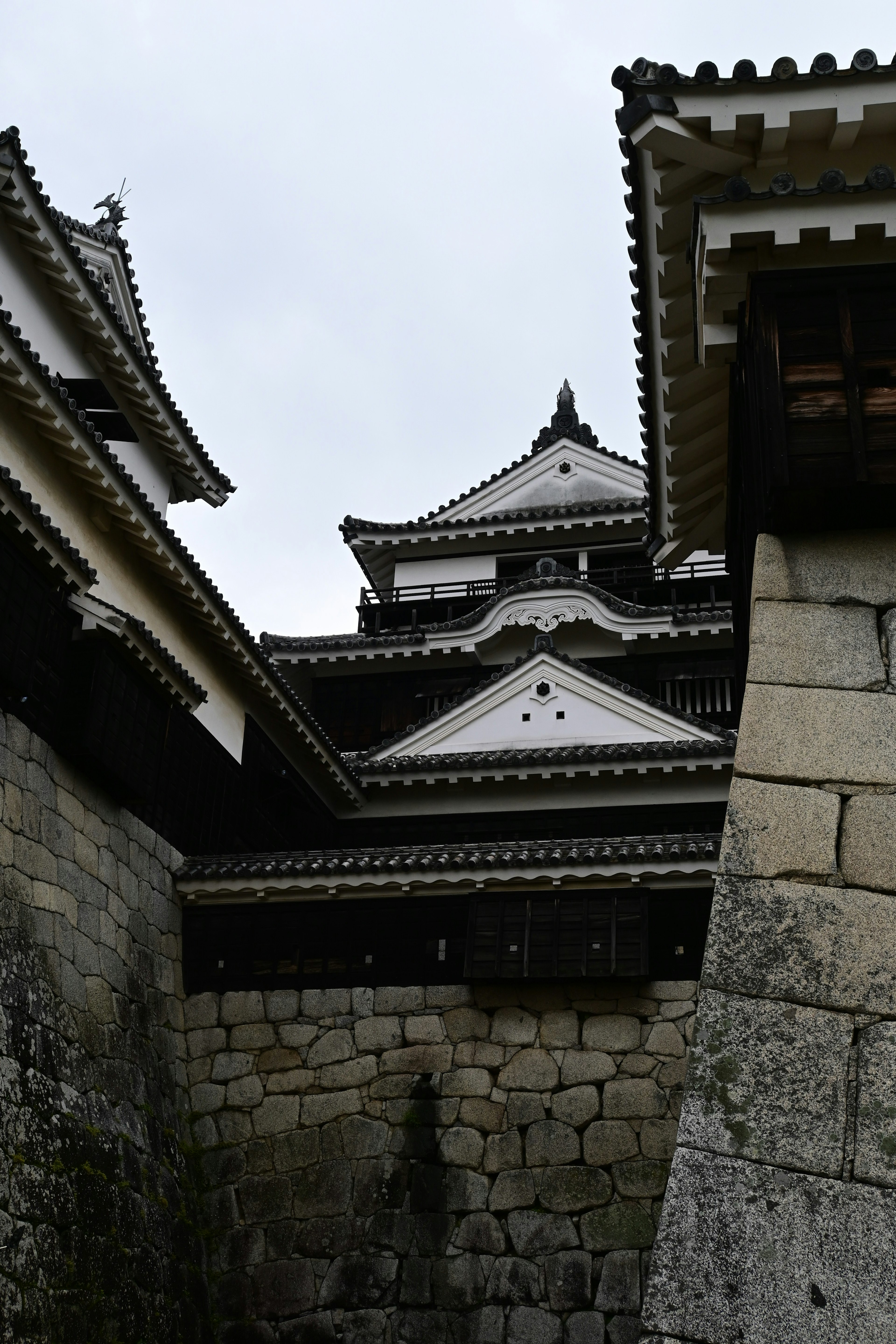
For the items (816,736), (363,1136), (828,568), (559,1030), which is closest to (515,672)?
(559,1030)

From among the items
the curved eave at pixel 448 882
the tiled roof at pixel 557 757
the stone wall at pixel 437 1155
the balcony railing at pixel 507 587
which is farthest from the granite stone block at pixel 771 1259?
the balcony railing at pixel 507 587

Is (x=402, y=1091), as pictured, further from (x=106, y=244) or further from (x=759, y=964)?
(x=106, y=244)

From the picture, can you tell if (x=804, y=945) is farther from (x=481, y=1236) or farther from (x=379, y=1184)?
(x=379, y=1184)

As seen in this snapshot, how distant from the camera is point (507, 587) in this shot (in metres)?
23.2

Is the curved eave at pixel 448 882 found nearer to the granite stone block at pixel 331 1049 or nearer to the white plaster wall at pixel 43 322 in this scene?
the granite stone block at pixel 331 1049

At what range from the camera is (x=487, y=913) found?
12.0 m

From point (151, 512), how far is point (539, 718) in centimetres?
804

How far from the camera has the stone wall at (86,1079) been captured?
335 inches

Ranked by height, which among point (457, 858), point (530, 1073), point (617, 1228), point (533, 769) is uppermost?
point (533, 769)

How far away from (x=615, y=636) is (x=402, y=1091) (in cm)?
1195

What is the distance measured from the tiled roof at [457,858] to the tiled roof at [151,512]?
273 centimetres

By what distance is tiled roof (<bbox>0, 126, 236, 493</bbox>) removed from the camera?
13031mm

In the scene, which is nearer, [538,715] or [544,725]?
[544,725]

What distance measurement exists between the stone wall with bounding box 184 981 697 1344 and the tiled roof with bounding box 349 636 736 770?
6343mm
